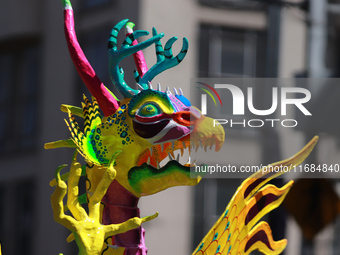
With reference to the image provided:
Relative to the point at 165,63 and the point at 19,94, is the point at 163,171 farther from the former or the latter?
the point at 19,94

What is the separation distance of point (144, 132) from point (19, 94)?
316cm

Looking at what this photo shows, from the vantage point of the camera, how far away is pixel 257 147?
3.71 m

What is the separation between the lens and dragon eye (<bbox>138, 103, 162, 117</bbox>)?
4.50 feet

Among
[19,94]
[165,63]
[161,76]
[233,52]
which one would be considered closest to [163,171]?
[165,63]

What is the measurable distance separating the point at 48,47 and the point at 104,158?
282 cm

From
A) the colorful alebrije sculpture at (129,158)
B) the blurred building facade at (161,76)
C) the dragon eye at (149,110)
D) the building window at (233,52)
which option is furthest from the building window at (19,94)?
the dragon eye at (149,110)

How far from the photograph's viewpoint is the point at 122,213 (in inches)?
55.6

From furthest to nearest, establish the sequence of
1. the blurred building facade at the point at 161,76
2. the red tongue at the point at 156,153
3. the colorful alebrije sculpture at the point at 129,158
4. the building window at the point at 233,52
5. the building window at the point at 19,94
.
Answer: the building window at the point at 19,94, the building window at the point at 233,52, the blurred building facade at the point at 161,76, the red tongue at the point at 156,153, the colorful alebrije sculpture at the point at 129,158

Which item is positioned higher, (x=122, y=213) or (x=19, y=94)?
(x=19, y=94)

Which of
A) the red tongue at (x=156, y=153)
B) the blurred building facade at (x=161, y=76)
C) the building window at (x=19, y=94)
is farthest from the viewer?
the building window at (x=19, y=94)

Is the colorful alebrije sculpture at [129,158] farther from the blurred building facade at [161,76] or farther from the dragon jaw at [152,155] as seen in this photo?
the blurred building facade at [161,76]

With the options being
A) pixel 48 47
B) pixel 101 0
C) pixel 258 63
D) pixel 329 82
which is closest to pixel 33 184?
pixel 48 47

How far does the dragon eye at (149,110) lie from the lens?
4.50 ft

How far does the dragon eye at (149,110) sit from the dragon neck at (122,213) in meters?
0.21
